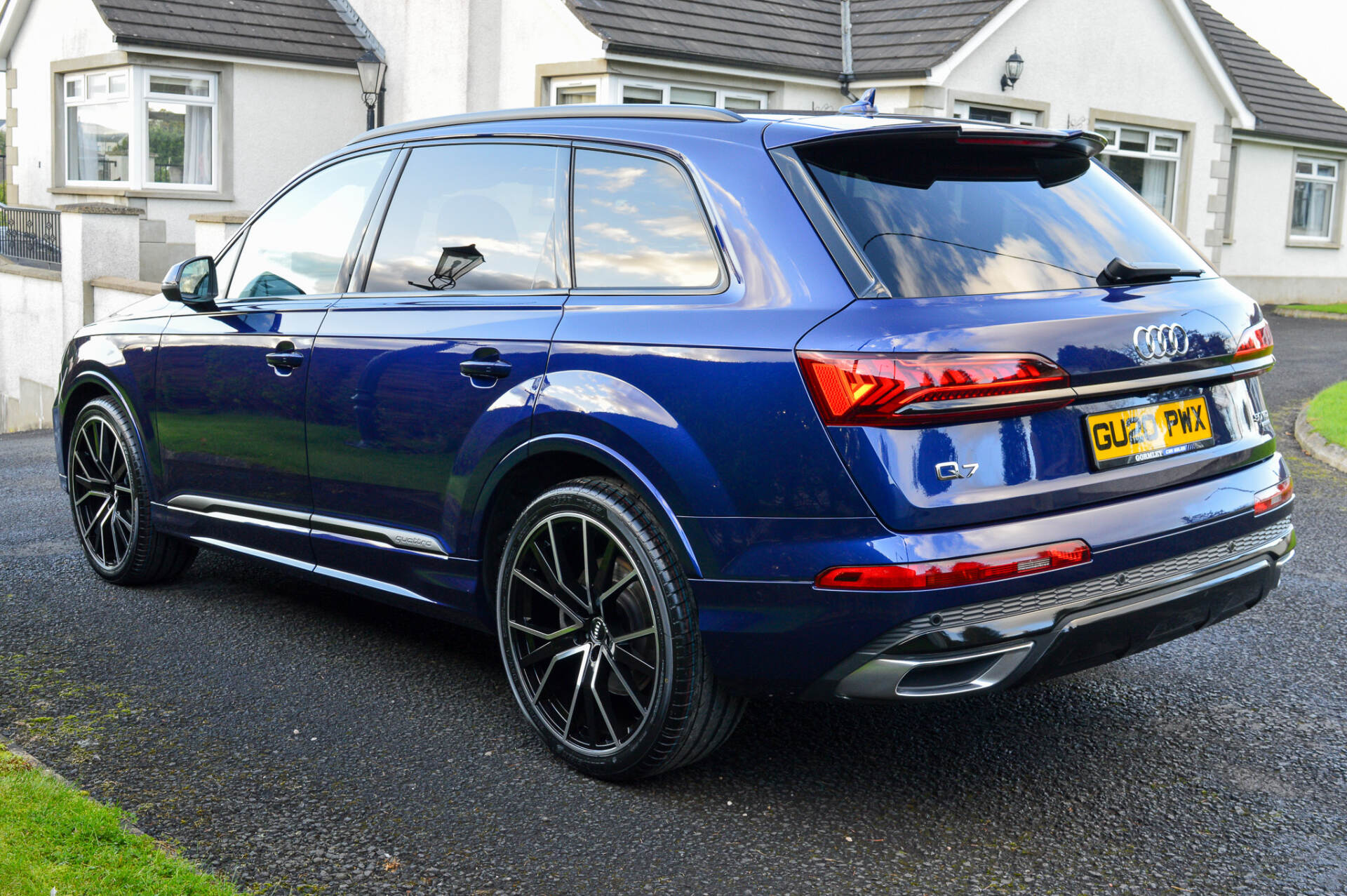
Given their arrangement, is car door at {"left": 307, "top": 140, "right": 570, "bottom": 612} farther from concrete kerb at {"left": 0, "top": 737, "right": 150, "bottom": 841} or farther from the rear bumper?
the rear bumper

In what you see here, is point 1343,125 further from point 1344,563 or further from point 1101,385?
point 1101,385

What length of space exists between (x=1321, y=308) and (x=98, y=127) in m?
21.1

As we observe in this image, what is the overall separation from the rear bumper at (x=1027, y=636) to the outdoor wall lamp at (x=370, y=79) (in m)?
17.8

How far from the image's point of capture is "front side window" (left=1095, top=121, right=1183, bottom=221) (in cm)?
2197

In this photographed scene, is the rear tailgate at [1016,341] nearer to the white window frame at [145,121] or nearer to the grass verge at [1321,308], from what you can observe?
the white window frame at [145,121]

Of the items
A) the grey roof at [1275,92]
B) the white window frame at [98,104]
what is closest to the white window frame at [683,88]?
the white window frame at [98,104]

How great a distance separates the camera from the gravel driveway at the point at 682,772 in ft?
10.4

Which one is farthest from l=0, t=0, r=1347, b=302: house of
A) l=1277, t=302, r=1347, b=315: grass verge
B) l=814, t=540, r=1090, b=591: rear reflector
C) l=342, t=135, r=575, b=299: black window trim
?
l=814, t=540, r=1090, b=591: rear reflector

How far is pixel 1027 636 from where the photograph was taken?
309 centimetres

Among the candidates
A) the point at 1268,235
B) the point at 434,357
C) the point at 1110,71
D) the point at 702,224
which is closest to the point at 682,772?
the point at 434,357

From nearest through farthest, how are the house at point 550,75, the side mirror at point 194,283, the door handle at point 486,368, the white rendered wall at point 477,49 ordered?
the door handle at point 486,368 < the side mirror at point 194,283 < the white rendered wall at point 477,49 < the house at point 550,75

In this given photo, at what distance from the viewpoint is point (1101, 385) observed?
3.21 m

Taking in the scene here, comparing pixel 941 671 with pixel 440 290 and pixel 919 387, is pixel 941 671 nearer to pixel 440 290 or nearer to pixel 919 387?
pixel 919 387

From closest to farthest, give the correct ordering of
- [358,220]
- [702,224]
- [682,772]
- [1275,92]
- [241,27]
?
[702,224] → [682,772] → [358,220] → [241,27] → [1275,92]
